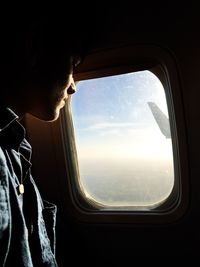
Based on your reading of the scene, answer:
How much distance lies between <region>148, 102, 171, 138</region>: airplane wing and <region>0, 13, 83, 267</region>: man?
584mm

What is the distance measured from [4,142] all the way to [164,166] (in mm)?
882

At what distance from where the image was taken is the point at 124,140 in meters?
1.87

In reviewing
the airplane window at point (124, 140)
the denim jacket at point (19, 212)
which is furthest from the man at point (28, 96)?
the airplane window at point (124, 140)

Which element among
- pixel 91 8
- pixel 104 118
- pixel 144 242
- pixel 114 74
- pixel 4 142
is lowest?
pixel 144 242

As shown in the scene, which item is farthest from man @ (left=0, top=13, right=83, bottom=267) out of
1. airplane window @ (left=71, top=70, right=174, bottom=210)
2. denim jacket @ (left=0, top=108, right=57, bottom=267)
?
airplane window @ (left=71, top=70, right=174, bottom=210)

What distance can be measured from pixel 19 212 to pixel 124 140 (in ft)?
3.06

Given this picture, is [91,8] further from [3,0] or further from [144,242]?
[144,242]

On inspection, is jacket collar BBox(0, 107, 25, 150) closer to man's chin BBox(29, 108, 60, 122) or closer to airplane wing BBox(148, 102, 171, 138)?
man's chin BBox(29, 108, 60, 122)

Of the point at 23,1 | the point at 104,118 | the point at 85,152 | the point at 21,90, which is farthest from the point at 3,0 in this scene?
the point at 85,152

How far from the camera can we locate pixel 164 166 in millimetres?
1823

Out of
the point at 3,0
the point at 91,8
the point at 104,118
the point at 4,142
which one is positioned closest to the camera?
the point at 3,0

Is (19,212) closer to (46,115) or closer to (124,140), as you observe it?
(46,115)

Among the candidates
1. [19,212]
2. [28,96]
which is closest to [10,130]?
[28,96]

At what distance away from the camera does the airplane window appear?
179cm
